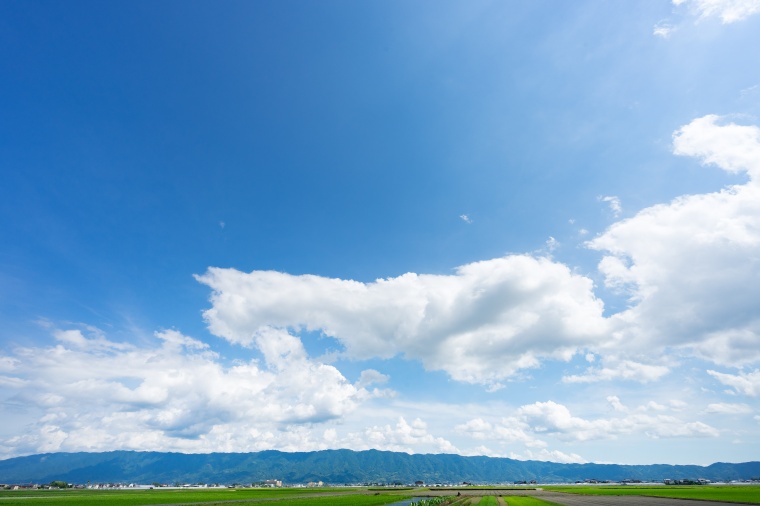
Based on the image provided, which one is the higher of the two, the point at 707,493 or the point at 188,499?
the point at 188,499

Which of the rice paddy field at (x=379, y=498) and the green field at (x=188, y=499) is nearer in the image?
the rice paddy field at (x=379, y=498)

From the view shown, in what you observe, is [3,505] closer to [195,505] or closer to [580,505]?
[195,505]

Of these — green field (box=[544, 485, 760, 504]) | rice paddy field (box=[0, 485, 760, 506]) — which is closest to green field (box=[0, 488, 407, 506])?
rice paddy field (box=[0, 485, 760, 506])

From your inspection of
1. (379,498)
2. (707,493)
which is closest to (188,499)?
(379,498)

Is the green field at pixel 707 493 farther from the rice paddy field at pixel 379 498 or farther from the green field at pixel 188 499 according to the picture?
the green field at pixel 188 499

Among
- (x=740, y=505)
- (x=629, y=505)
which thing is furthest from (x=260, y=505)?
(x=740, y=505)

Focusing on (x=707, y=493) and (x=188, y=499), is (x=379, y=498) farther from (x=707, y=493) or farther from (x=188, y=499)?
(x=707, y=493)

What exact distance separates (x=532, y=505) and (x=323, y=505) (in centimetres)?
4144

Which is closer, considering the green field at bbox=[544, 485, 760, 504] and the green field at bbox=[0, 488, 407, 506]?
the green field at bbox=[544, 485, 760, 504]

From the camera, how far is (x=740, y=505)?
67875mm

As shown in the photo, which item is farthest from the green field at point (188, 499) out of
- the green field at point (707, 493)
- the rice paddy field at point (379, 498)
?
the green field at point (707, 493)

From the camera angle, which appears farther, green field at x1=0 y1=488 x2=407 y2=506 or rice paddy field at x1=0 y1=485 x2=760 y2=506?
green field at x1=0 y1=488 x2=407 y2=506

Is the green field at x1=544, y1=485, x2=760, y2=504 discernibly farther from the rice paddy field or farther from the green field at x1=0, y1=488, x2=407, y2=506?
the green field at x1=0, y1=488, x2=407, y2=506

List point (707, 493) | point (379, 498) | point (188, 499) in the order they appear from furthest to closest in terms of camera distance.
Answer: point (707, 493) → point (379, 498) → point (188, 499)
